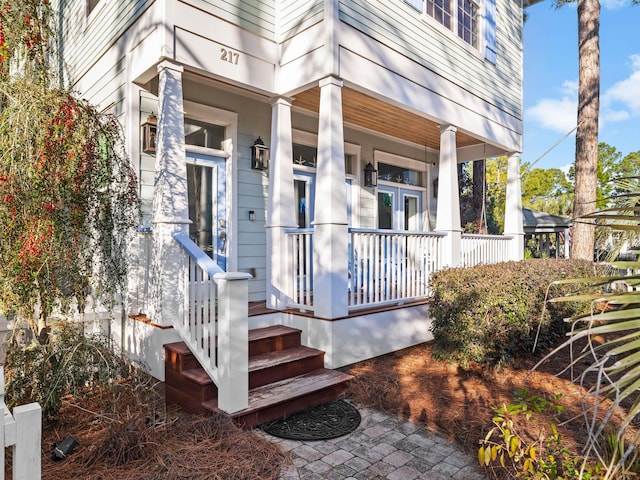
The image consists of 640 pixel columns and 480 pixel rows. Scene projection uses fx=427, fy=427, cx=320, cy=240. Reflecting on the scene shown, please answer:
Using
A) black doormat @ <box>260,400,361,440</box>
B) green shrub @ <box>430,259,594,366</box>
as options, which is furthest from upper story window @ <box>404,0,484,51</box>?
black doormat @ <box>260,400,361,440</box>

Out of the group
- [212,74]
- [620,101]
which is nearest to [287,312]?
[212,74]

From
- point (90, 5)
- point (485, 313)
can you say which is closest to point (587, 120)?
point (485, 313)

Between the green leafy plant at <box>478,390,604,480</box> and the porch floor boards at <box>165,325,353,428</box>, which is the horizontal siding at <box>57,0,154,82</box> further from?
the green leafy plant at <box>478,390,604,480</box>

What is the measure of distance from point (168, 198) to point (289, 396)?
204cm

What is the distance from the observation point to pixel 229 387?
303 centimetres

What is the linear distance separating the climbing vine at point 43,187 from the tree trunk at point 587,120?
7342 mm

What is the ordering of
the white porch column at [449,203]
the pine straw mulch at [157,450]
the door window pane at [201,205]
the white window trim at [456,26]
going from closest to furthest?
the pine straw mulch at [157,450] < the door window pane at [201,205] < the white window trim at [456,26] < the white porch column at [449,203]

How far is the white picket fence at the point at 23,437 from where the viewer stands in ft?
4.57

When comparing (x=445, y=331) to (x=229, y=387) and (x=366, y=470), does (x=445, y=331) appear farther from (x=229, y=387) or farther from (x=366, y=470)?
(x=229, y=387)

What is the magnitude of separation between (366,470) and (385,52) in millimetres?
4359

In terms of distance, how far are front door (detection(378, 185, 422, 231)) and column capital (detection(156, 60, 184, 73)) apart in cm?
430

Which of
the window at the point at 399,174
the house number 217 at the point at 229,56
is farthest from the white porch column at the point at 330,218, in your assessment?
the window at the point at 399,174

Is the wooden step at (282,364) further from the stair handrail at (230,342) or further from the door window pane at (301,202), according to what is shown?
the door window pane at (301,202)

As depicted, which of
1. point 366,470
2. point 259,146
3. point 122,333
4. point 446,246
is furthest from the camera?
point 446,246
